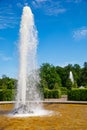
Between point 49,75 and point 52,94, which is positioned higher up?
point 49,75

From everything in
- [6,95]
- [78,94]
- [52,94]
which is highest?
[52,94]

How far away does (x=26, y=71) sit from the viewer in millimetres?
17578

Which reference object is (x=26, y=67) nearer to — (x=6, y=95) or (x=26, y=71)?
(x=26, y=71)

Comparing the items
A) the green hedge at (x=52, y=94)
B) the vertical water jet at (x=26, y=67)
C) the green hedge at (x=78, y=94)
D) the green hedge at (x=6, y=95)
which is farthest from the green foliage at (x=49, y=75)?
the vertical water jet at (x=26, y=67)

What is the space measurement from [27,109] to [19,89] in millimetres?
1407

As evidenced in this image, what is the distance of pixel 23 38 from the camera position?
722 inches

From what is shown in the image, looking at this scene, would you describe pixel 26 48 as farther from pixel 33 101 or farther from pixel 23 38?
pixel 33 101

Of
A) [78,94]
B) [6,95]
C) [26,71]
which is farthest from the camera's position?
[6,95]

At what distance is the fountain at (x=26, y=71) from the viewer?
657 inches

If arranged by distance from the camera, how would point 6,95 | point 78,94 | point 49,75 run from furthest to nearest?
1. point 49,75
2. point 6,95
3. point 78,94

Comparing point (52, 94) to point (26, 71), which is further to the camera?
point (52, 94)

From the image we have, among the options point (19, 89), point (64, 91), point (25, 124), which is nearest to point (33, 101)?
point (19, 89)

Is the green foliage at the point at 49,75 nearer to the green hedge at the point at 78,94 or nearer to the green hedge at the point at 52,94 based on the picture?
the green hedge at the point at 52,94

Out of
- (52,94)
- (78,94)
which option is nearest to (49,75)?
(52,94)
